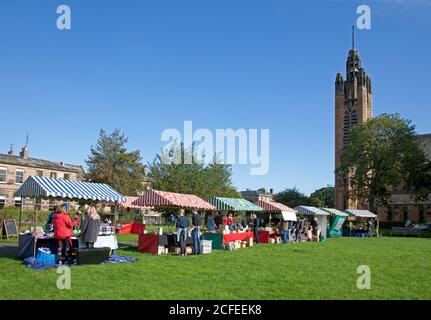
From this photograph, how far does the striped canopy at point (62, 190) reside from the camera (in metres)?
15.4

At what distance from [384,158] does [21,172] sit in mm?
44589

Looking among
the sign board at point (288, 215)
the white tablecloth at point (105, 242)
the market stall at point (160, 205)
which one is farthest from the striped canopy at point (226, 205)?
the white tablecloth at point (105, 242)

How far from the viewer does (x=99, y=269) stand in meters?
11.6

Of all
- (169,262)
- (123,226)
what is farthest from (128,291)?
(123,226)

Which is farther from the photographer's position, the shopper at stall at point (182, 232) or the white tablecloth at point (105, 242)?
the shopper at stall at point (182, 232)

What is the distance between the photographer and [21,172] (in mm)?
54938

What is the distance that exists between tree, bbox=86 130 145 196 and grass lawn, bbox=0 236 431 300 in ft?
115

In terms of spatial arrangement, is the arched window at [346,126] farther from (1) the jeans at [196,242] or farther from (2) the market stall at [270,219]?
(1) the jeans at [196,242]

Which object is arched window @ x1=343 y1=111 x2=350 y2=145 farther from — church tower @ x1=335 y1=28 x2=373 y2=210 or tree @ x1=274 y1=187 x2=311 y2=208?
tree @ x1=274 y1=187 x2=311 y2=208

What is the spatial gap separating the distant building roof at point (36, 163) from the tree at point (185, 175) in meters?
17.2

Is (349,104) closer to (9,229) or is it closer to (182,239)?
(9,229)

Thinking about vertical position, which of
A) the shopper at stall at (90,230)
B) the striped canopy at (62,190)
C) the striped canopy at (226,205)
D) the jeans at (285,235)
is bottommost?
the jeans at (285,235)

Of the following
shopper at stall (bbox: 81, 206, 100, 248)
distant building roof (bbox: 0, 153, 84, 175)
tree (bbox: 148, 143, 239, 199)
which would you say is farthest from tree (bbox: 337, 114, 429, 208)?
shopper at stall (bbox: 81, 206, 100, 248)
